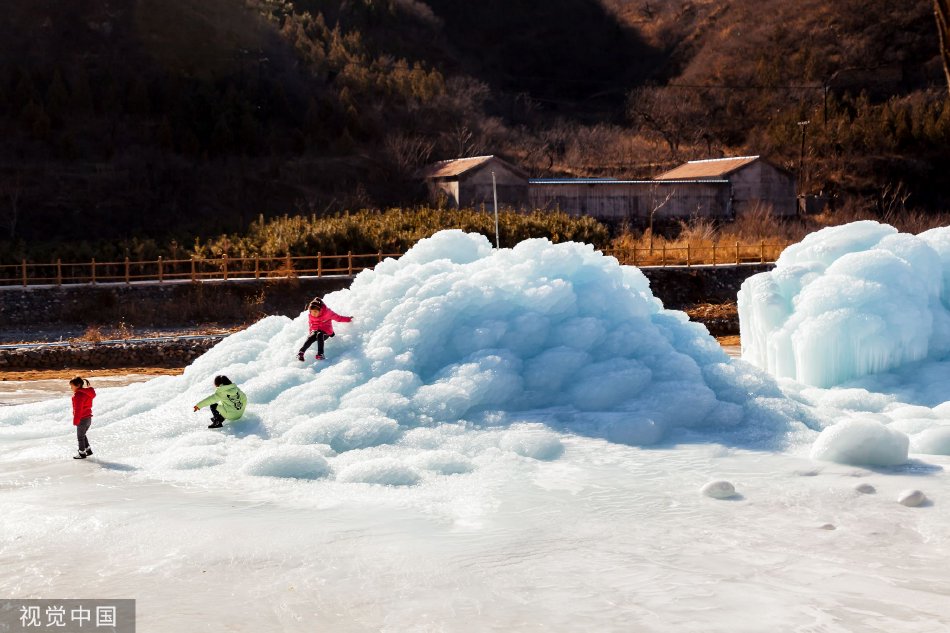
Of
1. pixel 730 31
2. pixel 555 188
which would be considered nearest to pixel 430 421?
pixel 555 188

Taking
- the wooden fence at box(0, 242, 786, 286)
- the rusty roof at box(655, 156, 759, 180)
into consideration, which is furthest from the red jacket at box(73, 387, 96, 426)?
the rusty roof at box(655, 156, 759, 180)

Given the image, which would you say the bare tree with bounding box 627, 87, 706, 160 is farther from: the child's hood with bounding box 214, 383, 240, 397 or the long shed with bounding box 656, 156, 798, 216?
the child's hood with bounding box 214, 383, 240, 397

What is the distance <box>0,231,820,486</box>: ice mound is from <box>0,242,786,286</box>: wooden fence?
42.7ft

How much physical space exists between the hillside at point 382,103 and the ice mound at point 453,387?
20.9 meters

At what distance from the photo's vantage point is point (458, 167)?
35.4 m

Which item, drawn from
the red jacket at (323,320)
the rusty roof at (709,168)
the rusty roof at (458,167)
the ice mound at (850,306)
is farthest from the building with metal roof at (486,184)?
the red jacket at (323,320)

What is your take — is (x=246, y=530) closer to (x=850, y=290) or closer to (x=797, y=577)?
(x=797, y=577)

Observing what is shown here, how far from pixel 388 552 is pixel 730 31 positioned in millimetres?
64692

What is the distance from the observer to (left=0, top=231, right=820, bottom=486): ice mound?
29.7 ft

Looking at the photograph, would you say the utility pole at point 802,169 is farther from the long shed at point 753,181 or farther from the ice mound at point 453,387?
the ice mound at point 453,387

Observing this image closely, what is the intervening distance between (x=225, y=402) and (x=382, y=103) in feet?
119

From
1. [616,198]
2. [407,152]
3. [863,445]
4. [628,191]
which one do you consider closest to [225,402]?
[863,445]

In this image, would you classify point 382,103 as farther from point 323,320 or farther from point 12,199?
point 323,320

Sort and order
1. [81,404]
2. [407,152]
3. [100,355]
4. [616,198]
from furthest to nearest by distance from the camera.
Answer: [407,152] < [616,198] < [100,355] < [81,404]
